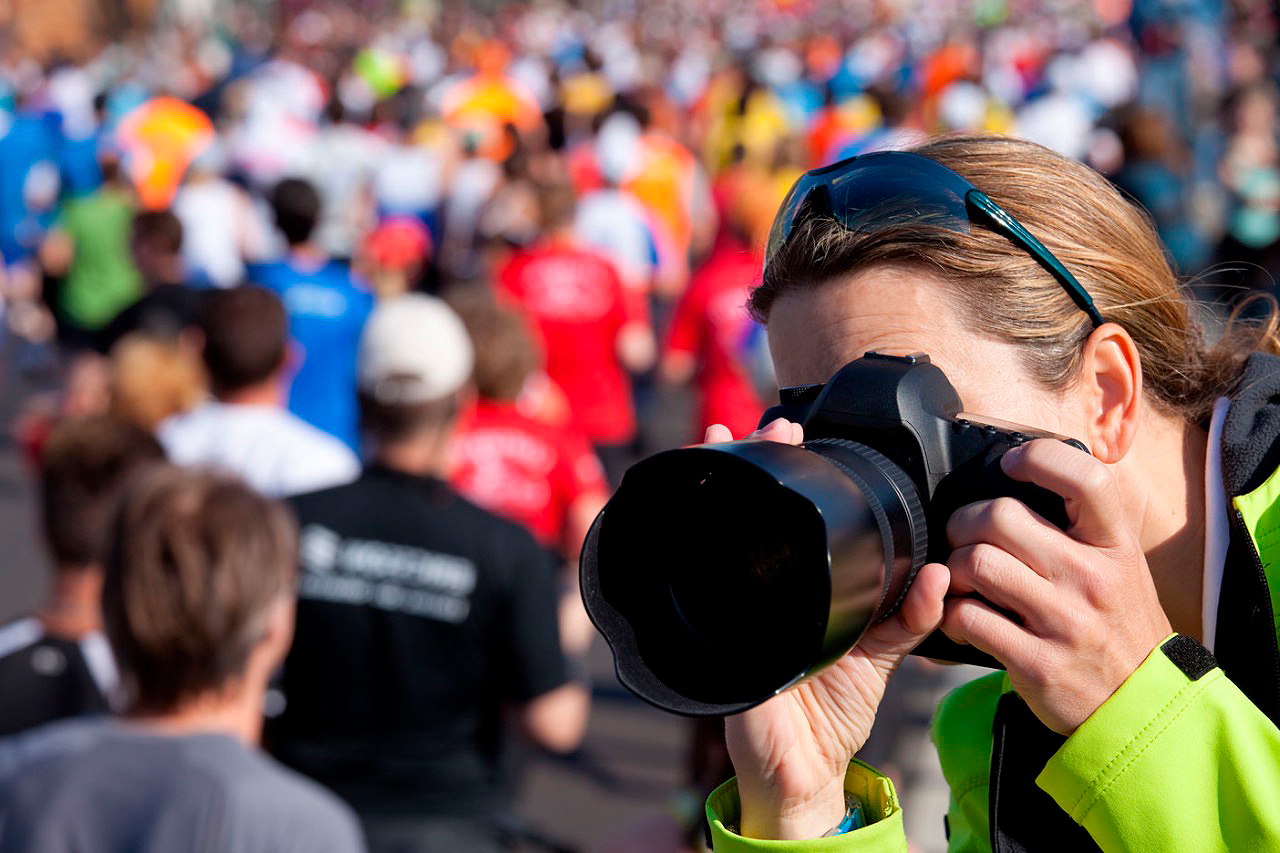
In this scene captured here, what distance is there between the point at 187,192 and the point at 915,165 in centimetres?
709

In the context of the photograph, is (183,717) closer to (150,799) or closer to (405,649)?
(150,799)

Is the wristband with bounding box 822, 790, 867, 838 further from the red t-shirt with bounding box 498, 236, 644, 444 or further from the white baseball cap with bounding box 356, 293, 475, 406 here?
the red t-shirt with bounding box 498, 236, 644, 444

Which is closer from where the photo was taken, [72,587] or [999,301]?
[999,301]

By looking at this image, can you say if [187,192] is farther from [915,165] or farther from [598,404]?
[915,165]

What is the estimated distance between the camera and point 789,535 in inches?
47.5

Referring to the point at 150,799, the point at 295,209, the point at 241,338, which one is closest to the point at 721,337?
the point at 295,209

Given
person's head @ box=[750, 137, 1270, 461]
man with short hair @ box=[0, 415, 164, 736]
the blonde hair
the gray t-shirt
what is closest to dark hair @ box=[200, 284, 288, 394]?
man with short hair @ box=[0, 415, 164, 736]

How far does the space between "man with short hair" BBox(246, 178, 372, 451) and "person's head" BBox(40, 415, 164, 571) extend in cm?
191

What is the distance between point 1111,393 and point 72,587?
7.61 ft

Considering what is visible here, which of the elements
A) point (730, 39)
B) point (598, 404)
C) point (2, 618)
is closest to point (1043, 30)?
point (730, 39)

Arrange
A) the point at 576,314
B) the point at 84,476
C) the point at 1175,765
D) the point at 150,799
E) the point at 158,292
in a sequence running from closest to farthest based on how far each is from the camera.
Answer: the point at 1175,765, the point at 150,799, the point at 84,476, the point at 576,314, the point at 158,292

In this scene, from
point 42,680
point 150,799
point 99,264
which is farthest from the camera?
point 99,264

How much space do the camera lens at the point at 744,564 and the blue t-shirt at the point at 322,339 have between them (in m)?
4.27

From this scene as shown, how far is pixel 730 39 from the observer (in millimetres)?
20828
